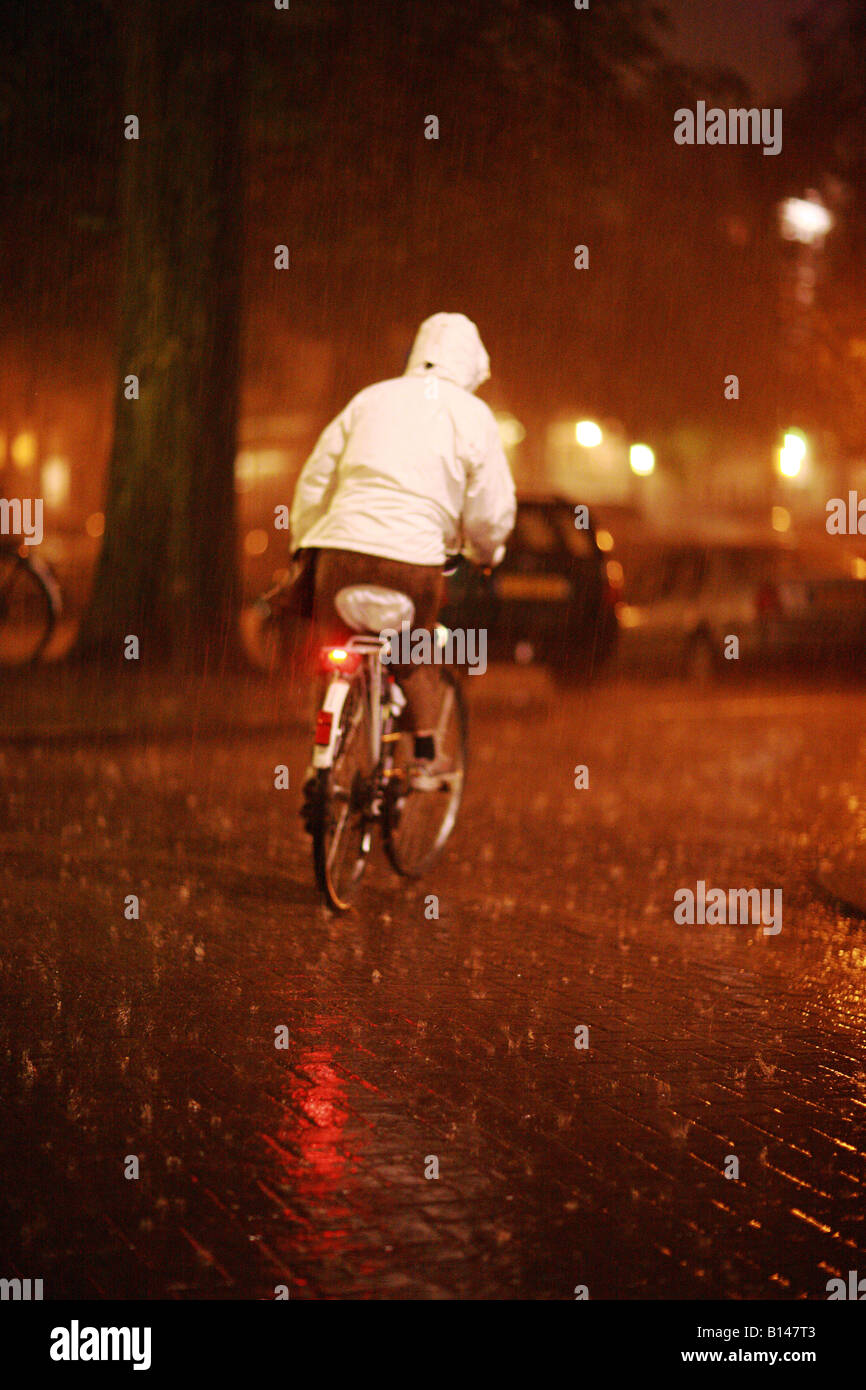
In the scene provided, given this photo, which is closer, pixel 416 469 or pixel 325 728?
pixel 325 728

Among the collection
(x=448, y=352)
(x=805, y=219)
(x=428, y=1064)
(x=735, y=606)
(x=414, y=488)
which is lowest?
(x=428, y=1064)

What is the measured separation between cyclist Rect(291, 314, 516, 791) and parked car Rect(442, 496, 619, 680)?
28.4 feet

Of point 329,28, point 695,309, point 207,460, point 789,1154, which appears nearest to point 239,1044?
point 789,1154

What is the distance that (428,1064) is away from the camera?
477 centimetres

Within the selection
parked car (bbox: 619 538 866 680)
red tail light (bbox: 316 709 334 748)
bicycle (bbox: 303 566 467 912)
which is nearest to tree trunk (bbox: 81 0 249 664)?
parked car (bbox: 619 538 866 680)

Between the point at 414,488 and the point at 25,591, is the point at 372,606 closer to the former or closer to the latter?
the point at 414,488

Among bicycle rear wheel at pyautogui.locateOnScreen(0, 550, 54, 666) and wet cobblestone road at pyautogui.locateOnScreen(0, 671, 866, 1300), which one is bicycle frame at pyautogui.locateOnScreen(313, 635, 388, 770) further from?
bicycle rear wheel at pyautogui.locateOnScreen(0, 550, 54, 666)

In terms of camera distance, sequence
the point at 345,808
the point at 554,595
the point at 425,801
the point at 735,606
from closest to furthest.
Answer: the point at 345,808 < the point at 425,801 < the point at 554,595 < the point at 735,606

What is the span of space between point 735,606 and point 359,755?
1300 centimetres

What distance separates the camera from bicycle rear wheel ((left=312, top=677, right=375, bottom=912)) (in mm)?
6289

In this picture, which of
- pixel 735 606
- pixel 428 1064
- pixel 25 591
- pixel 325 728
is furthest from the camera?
pixel 735 606

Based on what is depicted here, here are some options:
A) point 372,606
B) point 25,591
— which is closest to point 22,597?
point 25,591

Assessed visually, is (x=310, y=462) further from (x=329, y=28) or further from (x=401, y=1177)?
(x=329, y=28)

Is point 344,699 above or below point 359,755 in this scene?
above
